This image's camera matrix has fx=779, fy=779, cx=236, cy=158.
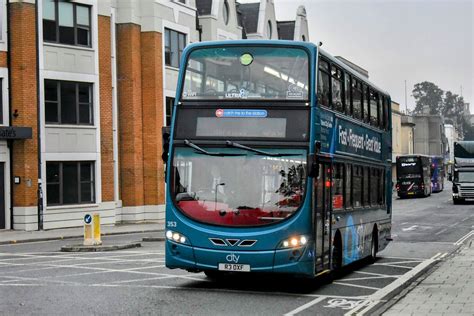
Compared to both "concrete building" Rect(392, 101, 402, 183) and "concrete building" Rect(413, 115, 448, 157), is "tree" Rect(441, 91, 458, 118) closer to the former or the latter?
"concrete building" Rect(413, 115, 448, 157)

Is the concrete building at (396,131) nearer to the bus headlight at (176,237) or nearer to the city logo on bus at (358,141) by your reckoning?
the city logo on bus at (358,141)

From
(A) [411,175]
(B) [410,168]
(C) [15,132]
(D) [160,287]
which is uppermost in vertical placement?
(C) [15,132]

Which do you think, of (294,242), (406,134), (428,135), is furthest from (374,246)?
(428,135)

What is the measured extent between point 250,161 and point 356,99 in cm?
446

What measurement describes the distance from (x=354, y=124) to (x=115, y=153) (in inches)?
867

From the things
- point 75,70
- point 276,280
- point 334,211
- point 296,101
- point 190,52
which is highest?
point 75,70

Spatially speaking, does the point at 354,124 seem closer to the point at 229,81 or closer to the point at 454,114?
the point at 229,81

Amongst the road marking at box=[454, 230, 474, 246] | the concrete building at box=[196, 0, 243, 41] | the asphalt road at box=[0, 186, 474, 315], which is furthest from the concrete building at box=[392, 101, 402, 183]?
the asphalt road at box=[0, 186, 474, 315]

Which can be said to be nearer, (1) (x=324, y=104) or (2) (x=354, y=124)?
(1) (x=324, y=104)

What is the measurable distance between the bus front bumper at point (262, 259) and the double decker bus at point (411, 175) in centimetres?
5475

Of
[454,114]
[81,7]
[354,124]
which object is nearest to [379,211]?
[354,124]

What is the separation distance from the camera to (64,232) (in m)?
29.8

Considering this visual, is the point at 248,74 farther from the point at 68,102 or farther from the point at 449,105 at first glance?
the point at 449,105

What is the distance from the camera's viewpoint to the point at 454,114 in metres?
174
